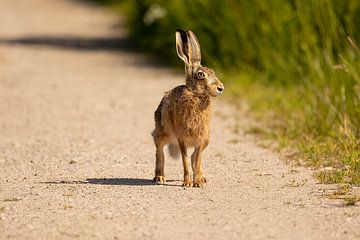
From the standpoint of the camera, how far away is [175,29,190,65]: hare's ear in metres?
8.56

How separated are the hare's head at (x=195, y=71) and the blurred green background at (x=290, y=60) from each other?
121 centimetres

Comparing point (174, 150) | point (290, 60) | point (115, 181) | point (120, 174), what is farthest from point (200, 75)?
point (290, 60)

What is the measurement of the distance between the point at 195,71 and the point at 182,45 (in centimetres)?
33

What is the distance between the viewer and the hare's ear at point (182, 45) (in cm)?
856

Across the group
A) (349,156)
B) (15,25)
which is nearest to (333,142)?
(349,156)

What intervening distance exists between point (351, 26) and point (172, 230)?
614cm

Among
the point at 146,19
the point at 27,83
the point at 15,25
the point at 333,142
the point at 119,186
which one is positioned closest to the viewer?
the point at 119,186

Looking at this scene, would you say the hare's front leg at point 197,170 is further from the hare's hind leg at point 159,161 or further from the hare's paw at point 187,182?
the hare's hind leg at point 159,161

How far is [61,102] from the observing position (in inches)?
538

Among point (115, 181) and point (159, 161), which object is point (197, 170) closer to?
point (159, 161)

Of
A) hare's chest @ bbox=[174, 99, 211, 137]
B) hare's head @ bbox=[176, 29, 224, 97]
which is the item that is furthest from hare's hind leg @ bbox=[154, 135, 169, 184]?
hare's head @ bbox=[176, 29, 224, 97]

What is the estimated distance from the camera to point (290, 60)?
523 inches

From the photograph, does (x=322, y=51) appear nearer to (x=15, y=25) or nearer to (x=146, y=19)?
(x=146, y=19)

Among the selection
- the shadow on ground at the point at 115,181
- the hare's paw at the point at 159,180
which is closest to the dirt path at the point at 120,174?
the shadow on ground at the point at 115,181
